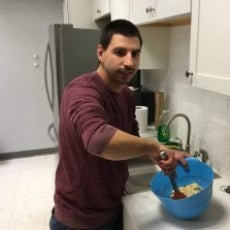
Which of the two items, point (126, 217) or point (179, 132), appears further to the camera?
point (179, 132)

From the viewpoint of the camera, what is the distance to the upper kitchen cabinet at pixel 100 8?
2.41 meters

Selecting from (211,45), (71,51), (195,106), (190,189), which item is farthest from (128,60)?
(71,51)

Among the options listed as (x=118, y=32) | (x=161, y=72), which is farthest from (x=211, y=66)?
(x=161, y=72)

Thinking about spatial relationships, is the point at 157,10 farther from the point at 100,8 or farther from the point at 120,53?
the point at 100,8

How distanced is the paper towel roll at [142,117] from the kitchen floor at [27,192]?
1.17 meters

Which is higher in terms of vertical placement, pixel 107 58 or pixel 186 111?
pixel 107 58

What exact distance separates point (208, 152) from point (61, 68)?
1.32 meters

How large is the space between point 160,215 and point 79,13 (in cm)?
232

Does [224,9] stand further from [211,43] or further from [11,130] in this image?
[11,130]

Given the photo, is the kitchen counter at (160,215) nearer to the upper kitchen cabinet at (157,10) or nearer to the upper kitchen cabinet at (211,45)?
the upper kitchen cabinet at (211,45)

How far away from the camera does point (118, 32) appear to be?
1.11m

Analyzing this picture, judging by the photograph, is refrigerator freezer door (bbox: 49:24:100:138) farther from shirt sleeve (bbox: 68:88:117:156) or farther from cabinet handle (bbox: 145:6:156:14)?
shirt sleeve (bbox: 68:88:117:156)

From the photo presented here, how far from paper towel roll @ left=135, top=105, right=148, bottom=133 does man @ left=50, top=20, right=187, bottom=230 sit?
798 millimetres

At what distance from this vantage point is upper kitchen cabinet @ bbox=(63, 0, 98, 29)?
110 inches
